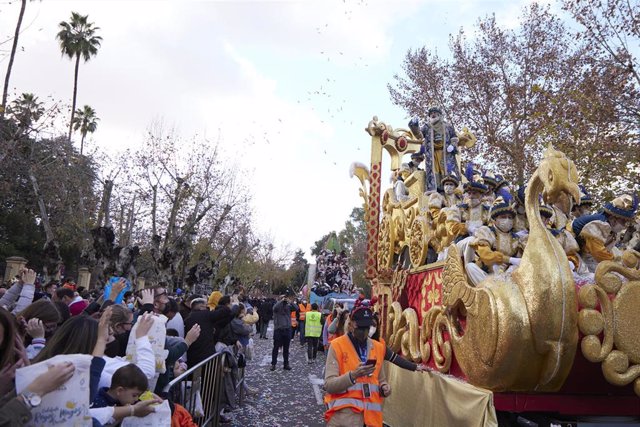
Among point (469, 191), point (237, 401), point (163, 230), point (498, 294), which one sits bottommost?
point (237, 401)

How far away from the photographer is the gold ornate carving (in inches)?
152

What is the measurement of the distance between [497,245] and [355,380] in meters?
1.89

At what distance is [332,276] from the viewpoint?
2527 cm

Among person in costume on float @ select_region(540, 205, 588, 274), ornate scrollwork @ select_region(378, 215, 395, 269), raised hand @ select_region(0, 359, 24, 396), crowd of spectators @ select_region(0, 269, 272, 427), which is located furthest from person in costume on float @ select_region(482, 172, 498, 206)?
raised hand @ select_region(0, 359, 24, 396)

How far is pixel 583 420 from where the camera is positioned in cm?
431

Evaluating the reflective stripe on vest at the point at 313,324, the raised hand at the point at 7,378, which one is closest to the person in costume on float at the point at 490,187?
the raised hand at the point at 7,378

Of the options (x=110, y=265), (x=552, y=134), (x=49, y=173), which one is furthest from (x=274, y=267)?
(x=552, y=134)

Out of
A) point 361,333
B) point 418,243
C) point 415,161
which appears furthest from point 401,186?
point 361,333

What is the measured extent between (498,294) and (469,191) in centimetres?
189

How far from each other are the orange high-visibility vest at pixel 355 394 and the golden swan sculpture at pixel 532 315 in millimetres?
828

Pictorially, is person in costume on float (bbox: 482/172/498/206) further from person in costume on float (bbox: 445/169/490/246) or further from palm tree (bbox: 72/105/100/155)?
palm tree (bbox: 72/105/100/155)

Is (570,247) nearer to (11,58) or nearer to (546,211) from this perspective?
(546,211)

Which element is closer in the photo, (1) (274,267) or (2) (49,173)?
(2) (49,173)

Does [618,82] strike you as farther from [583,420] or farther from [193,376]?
[193,376]
